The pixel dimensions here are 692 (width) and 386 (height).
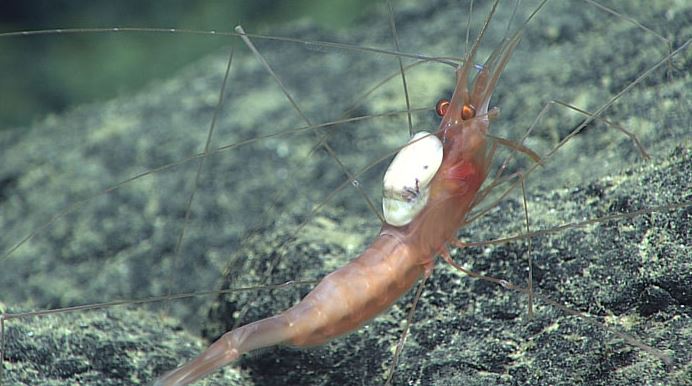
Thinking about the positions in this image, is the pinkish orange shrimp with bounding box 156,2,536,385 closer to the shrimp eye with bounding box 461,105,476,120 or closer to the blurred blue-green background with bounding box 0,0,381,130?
the shrimp eye with bounding box 461,105,476,120

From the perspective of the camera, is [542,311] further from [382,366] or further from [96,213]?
[96,213]

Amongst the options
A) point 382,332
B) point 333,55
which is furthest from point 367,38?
point 382,332

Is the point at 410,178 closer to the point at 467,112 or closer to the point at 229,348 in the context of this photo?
the point at 467,112

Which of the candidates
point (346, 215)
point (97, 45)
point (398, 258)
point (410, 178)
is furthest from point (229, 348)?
point (97, 45)

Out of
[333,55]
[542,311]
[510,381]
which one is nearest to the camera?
[510,381]

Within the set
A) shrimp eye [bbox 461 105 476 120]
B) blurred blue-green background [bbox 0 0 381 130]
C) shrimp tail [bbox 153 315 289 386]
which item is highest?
blurred blue-green background [bbox 0 0 381 130]

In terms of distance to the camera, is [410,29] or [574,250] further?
[410,29]

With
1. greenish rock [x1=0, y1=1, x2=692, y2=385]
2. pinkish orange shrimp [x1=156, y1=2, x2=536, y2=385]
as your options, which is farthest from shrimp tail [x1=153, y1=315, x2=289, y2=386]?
greenish rock [x1=0, y1=1, x2=692, y2=385]
